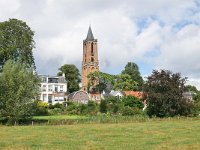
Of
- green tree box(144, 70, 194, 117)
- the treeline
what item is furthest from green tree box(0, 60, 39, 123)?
the treeline

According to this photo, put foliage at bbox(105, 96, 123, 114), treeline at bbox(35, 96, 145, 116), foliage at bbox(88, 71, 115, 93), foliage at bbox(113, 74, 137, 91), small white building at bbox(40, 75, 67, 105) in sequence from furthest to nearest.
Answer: foliage at bbox(88, 71, 115, 93), foliage at bbox(113, 74, 137, 91), small white building at bbox(40, 75, 67, 105), foliage at bbox(105, 96, 123, 114), treeline at bbox(35, 96, 145, 116)

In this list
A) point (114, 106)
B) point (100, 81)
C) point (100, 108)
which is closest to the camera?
point (100, 108)

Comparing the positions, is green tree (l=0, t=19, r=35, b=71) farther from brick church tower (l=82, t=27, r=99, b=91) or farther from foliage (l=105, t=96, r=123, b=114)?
brick church tower (l=82, t=27, r=99, b=91)

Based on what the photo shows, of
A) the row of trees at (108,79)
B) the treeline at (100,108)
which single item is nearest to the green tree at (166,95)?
the treeline at (100,108)

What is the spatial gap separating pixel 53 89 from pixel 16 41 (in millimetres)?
46305

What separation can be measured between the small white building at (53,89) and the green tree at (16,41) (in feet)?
135

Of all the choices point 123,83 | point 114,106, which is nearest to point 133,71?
point 123,83

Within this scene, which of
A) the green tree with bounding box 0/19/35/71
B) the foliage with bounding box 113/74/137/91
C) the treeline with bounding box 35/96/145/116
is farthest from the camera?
the foliage with bounding box 113/74/137/91

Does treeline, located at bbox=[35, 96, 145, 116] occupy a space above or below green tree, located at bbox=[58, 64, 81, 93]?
below

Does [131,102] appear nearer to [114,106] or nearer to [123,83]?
[114,106]

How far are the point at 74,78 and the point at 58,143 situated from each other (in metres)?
103

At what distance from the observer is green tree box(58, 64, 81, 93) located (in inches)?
4921

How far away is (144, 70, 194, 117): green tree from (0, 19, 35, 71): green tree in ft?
68.0

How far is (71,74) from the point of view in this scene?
125875 millimetres
